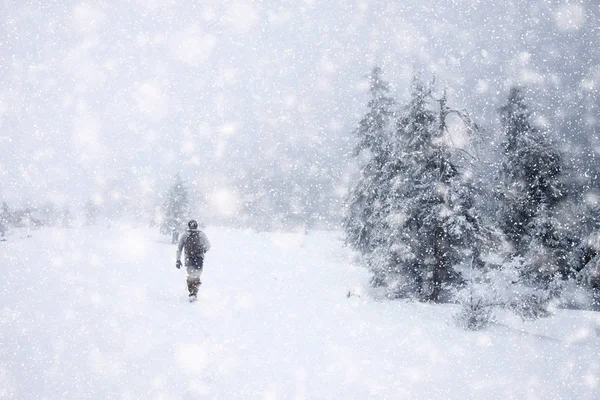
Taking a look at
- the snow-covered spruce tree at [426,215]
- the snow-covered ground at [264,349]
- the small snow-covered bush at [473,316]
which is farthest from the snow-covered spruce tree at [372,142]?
the small snow-covered bush at [473,316]

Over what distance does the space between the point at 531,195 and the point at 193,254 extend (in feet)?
55.1

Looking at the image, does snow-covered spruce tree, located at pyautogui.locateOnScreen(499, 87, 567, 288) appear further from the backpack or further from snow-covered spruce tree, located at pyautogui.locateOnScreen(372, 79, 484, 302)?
the backpack

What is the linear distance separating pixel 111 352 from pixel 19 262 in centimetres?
1411

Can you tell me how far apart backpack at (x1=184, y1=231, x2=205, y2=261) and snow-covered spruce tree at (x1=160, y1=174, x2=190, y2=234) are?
34.6m

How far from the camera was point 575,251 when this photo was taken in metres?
16.8

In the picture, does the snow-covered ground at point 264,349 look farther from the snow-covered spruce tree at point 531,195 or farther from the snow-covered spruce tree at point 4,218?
the snow-covered spruce tree at point 4,218

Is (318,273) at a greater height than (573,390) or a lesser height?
lesser

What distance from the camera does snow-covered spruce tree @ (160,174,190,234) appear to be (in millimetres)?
44312

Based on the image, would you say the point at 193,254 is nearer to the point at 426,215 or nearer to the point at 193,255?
the point at 193,255

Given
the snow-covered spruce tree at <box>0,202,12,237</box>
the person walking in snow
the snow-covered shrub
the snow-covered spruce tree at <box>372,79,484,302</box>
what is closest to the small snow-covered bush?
the snow-covered shrub

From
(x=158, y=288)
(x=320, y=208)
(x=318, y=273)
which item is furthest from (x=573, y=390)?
(x=320, y=208)

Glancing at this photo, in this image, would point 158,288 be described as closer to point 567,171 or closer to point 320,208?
point 567,171

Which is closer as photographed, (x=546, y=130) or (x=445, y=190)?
(x=445, y=190)

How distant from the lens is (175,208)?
147 feet
